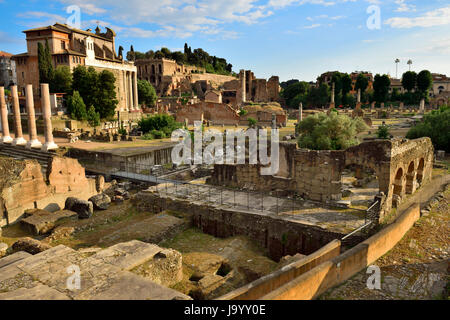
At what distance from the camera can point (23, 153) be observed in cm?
2405

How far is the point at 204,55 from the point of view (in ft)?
351

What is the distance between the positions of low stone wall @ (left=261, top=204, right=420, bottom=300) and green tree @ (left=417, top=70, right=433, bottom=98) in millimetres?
75476

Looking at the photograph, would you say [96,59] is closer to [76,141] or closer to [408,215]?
[76,141]

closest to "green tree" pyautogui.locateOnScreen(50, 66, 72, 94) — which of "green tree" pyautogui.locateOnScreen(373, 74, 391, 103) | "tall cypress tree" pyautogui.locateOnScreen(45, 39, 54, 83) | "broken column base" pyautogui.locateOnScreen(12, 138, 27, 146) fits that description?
"tall cypress tree" pyautogui.locateOnScreen(45, 39, 54, 83)

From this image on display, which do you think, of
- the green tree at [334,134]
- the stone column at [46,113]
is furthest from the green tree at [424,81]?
the stone column at [46,113]

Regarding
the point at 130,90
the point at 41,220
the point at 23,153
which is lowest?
the point at 41,220

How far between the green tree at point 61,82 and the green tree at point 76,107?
4.64m

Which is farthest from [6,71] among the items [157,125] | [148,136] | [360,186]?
[360,186]

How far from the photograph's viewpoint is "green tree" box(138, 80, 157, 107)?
59031 mm

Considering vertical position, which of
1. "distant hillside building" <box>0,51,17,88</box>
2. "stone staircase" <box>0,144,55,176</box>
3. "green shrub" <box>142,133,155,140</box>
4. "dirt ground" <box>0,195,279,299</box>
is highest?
"distant hillside building" <box>0,51,17,88</box>

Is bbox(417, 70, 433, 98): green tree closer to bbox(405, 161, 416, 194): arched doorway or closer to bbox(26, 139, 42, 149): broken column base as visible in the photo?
bbox(405, 161, 416, 194): arched doorway

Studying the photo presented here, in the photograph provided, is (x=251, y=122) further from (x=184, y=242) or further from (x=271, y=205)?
(x=184, y=242)

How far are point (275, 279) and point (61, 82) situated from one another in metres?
41.1
